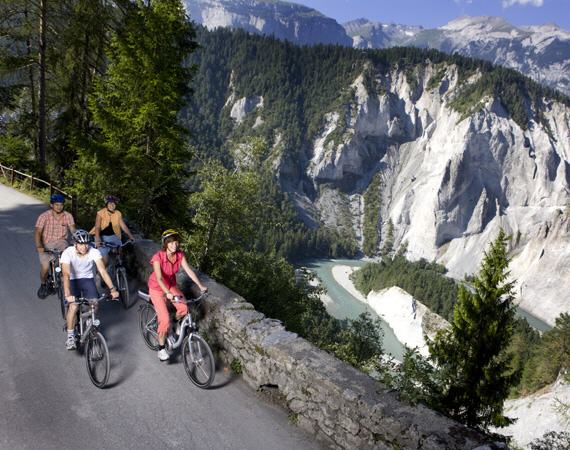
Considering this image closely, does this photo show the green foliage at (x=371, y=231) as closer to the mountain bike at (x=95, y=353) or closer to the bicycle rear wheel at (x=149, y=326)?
the bicycle rear wheel at (x=149, y=326)

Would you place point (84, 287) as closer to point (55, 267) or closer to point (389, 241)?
point (55, 267)

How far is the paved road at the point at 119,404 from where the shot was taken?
18.0ft

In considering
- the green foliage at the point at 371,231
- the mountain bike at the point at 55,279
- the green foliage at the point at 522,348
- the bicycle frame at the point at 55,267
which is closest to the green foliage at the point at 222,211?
the mountain bike at the point at 55,279

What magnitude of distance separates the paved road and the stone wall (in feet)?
1.20

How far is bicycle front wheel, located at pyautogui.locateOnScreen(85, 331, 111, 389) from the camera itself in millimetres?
6453

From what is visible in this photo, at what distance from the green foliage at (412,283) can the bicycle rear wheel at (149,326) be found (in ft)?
339

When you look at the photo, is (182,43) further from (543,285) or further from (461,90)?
(461,90)

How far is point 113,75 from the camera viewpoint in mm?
15516

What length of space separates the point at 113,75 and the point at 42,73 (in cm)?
573

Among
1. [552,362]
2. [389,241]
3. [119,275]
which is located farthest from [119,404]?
[389,241]

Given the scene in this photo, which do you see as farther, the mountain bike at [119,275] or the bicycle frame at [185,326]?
the mountain bike at [119,275]

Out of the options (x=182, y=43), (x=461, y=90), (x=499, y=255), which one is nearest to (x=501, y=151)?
(x=461, y=90)

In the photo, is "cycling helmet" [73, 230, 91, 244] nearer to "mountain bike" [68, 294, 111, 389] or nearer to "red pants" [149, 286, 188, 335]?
"mountain bike" [68, 294, 111, 389]

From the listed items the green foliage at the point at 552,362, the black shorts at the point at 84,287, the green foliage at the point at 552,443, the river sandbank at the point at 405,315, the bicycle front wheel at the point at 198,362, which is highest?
the black shorts at the point at 84,287
